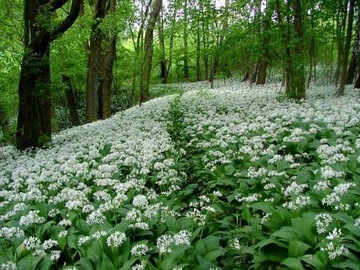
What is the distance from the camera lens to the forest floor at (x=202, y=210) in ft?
11.1

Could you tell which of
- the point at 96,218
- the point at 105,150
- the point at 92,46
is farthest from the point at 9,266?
the point at 92,46

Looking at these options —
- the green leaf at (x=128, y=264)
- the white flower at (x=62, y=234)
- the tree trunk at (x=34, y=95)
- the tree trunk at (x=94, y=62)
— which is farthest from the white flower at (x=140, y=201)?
the tree trunk at (x=94, y=62)

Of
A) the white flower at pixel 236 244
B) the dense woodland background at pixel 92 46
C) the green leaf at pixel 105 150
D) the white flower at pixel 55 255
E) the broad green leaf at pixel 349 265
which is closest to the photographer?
the broad green leaf at pixel 349 265

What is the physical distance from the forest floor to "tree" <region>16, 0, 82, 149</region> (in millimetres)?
2859

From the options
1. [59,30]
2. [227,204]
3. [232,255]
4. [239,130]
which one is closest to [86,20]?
[59,30]

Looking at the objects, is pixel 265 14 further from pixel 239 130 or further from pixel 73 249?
pixel 73 249

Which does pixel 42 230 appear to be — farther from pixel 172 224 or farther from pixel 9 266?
pixel 172 224

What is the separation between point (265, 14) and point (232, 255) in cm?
1429

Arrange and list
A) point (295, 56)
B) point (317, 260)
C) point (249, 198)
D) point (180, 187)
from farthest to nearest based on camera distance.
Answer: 1. point (295, 56)
2. point (180, 187)
3. point (249, 198)
4. point (317, 260)

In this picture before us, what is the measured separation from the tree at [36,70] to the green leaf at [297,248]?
8.98 metres

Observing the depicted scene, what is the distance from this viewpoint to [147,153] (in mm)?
6992

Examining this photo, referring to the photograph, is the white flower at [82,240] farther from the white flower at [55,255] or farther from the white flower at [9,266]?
the white flower at [9,266]

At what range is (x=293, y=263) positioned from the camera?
3041 mm

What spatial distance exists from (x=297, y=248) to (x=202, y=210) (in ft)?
5.17
